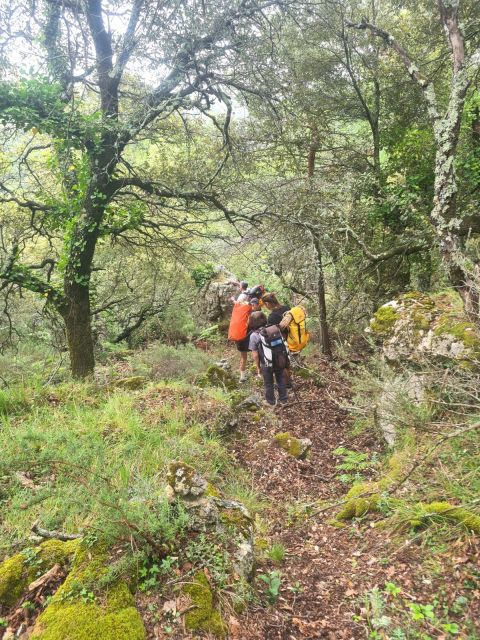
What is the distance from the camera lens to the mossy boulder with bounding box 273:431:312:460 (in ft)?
17.3

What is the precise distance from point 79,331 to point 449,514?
246 inches

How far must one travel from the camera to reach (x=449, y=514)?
122 inches

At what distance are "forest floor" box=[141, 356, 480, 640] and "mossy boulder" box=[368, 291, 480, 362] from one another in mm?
1786

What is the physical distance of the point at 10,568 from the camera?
8.29ft

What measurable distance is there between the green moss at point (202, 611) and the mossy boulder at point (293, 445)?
2868 millimetres

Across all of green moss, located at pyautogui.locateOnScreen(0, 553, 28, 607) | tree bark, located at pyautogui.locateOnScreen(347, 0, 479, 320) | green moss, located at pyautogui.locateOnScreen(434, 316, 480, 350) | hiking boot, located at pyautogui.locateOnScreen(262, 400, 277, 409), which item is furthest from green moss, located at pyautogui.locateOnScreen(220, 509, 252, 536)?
tree bark, located at pyautogui.locateOnScreen(347, 0, 479, 320)

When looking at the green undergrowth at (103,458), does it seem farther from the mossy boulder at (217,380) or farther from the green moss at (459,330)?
the green moss at (459,330)

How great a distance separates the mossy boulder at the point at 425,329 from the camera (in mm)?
4789

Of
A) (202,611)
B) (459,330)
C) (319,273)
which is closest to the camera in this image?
(202,611)

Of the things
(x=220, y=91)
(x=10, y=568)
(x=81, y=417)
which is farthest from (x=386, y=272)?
(x=10, y=568)

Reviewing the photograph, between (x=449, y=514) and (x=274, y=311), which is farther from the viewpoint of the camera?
(x=274, y=311)

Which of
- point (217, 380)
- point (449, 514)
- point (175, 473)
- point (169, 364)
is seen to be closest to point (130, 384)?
point (217, 380)

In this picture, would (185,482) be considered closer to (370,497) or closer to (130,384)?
(370,497)

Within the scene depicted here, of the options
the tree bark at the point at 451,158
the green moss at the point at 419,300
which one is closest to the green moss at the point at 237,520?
the tree bark at the point at 451,158
